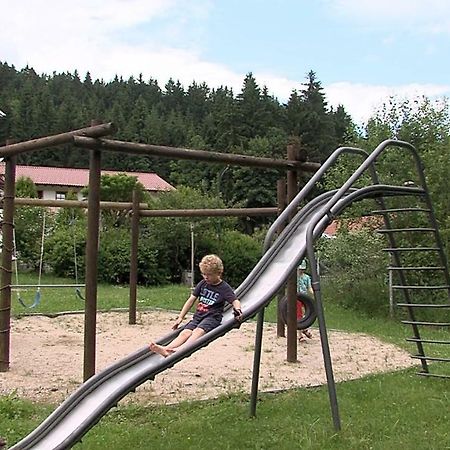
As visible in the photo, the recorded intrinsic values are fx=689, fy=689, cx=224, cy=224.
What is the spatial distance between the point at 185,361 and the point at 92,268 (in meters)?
2.42

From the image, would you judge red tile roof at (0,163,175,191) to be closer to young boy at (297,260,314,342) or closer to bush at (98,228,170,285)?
bush at (98,228,170,285)

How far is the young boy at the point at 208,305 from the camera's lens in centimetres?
476

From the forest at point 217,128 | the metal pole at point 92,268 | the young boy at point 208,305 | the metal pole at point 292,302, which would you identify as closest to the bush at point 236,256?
the forest at point 217,128

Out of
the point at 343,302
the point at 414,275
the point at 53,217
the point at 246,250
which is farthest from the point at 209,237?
the point at 414,275

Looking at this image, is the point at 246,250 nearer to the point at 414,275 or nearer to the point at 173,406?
the point at 414,275

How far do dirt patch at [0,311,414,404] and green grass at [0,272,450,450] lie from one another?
44 cm

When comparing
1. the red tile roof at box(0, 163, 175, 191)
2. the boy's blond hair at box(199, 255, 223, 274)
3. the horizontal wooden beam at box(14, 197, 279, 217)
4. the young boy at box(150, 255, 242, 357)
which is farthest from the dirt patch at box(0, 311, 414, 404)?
the red tile roof at box(0, 163, 175, 191)

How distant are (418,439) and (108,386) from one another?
2203 mm

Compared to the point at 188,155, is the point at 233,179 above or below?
above

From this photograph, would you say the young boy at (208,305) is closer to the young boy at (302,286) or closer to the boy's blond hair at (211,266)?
the boy's blond hair at (211,266)

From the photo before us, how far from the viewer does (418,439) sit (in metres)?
4.83

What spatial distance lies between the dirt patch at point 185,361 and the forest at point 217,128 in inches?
197

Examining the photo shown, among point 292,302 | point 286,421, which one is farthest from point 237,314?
point 292,302

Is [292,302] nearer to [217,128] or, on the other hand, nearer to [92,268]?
[92,268]
